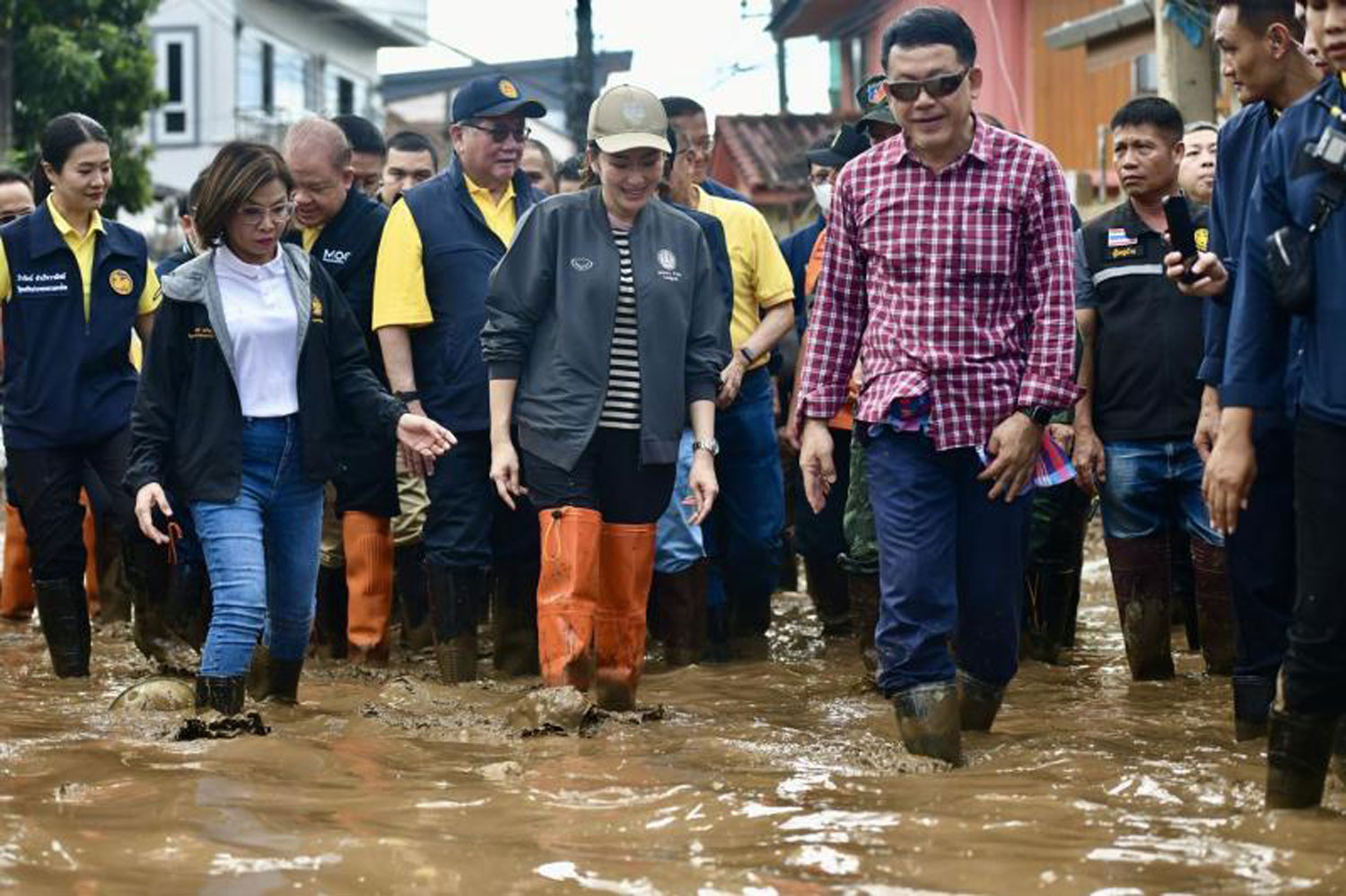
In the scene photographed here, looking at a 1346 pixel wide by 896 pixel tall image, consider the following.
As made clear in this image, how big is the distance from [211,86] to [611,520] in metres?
46.6

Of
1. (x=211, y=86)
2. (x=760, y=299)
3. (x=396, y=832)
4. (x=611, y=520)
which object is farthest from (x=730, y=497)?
(x=211, y=86)

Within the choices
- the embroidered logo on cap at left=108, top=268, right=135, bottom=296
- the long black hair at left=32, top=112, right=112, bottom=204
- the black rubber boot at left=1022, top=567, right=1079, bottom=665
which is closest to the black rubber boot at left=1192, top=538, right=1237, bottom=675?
the black rubber boot at left=1022, top=567, right=1079, bottom=665

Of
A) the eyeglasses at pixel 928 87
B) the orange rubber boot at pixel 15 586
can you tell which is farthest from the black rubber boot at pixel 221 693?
the orange rubber boot at pixel 15 586

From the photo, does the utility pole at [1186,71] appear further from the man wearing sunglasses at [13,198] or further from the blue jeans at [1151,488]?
the man wearing sunglasses at [13,198]

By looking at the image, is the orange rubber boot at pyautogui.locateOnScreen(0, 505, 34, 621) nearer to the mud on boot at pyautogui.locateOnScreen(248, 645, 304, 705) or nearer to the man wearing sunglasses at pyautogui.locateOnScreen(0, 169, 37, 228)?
the man wearing sunglasses at pyautogui.locateOnScreen(0, 169, 37, 228)

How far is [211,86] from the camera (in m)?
52.0

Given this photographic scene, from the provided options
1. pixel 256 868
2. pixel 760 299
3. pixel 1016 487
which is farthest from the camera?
pixel 760 299

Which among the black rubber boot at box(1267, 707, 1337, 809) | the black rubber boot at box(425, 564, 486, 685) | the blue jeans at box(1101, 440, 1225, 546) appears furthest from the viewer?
the black rubber boot at box(425, 564, 486, 685)

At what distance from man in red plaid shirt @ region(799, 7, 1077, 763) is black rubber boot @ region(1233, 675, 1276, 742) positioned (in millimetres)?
771

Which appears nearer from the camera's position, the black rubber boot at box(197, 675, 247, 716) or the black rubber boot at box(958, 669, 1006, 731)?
the black rubber boot at box(958, 669, 1006, 731)

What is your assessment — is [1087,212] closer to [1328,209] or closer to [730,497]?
[730,497]

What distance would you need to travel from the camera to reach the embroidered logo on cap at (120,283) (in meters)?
8.88

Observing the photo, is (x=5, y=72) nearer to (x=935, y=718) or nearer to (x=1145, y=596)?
(x=1145, y=596)

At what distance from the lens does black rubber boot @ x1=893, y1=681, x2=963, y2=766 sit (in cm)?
617
